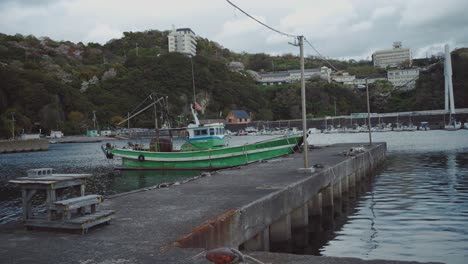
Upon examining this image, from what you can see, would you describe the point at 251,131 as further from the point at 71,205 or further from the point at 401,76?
the point at 71,205

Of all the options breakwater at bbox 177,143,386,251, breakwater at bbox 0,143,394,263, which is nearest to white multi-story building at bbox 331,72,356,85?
breakwater at bbox 177,143,386,251

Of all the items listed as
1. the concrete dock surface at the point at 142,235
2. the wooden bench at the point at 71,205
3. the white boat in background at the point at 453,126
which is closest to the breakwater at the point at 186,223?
the concrete dock surface at the point at 142,235

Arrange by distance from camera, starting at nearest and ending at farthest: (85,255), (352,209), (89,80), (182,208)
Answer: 1. (85,255)
2. (182,208)
3. (352,209)
4. (89,80)

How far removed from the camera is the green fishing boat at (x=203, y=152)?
29422 mm

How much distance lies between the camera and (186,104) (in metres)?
144

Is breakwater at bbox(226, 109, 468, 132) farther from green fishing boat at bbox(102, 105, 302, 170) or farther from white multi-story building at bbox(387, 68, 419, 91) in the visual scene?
green fishing boat at bbox(102, 105, 302, 170)

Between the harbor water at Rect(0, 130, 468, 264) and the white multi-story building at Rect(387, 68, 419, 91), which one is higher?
the white multi-story building at Rect(387, 68, 419, 91)

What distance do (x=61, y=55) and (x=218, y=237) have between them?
196 metres

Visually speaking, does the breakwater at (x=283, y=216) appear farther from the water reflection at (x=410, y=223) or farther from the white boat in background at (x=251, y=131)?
the white boat in background at (x=251, y=131)

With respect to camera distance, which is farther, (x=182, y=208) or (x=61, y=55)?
(x=61, y=55)

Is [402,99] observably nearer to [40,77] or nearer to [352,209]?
[40,77]

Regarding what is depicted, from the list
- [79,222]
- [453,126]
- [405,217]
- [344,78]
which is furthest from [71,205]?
[344,78]

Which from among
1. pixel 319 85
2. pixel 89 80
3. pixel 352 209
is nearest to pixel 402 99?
pixel 319 85

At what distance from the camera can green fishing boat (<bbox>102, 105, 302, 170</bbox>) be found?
96.5ft
